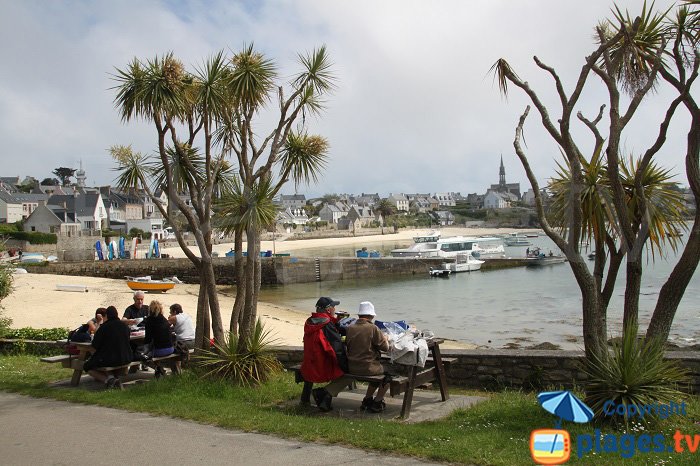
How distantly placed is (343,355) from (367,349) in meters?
0.36

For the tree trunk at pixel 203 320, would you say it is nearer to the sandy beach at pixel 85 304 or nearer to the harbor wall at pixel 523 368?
the harbor wall at pixel 523 368

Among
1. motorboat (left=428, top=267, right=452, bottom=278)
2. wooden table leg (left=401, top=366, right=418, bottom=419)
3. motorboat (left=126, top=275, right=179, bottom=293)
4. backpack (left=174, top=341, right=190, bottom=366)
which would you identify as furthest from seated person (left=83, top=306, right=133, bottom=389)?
motorboat (left=428, top=267, right=452, bottom=278)

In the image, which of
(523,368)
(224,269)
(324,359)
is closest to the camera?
(324,359)

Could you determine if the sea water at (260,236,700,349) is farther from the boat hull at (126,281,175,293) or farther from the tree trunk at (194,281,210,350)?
the tree trunk at (194,281,210,350)

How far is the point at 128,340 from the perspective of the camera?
30.0 ft

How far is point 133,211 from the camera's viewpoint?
10638 centimetres

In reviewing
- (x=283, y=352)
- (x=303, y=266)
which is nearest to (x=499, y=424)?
(x=283, y=352)

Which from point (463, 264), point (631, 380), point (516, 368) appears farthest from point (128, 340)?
point (463, 264)

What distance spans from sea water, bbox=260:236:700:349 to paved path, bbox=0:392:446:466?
15.2 meters

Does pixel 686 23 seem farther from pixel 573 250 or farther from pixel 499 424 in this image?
pixel 499 424

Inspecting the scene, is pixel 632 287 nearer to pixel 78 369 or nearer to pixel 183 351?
pixel 183 351

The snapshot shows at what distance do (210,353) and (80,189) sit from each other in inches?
3753

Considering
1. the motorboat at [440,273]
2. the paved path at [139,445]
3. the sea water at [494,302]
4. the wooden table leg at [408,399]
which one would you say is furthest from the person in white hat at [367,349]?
the motorboat at [440,273]

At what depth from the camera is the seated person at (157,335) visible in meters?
9.52
